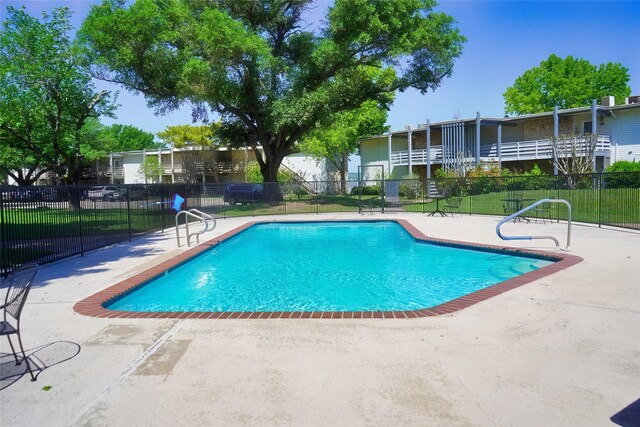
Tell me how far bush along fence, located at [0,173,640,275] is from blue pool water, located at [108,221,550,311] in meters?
3.03

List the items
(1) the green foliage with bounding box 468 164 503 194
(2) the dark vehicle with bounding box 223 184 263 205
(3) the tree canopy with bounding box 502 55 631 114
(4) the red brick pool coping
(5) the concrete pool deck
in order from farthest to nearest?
(3) the tree canopy with bounding box 502 55 631 114, (2) the dark vehicle with bounding box 223 184 263 205, (1) the green foliage with bounding box 468 164 503 194, (4) the red brick pool coping, (5) the concrete pool deck

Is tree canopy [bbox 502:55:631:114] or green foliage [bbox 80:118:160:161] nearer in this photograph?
tree canopy [bbox 502:55:631:114]

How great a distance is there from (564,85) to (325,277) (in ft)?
150

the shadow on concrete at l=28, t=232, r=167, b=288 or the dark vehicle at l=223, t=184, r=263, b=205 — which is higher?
the dark vehicle at l=223, t=184, r=263, b=205

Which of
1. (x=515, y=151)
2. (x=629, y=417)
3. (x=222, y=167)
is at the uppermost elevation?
(x=222, y=167)

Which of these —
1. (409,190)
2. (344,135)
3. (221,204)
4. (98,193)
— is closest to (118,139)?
(344,135)

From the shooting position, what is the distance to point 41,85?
2766cm

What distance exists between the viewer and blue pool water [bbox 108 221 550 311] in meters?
7.98

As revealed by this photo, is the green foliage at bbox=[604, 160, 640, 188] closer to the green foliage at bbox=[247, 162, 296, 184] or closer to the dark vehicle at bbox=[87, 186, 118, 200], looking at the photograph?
the dark vehicle at bbox=[87, 186, 118, 200]

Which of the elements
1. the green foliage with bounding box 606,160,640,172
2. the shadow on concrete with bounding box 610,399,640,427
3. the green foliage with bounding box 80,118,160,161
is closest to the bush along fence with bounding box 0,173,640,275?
the green foliage with bounding box 606,160,640,172

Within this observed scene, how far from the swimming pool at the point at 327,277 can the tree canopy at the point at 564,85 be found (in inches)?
1509

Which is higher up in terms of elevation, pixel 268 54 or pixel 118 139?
pixel 118 139

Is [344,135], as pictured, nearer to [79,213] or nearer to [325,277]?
[79,213]

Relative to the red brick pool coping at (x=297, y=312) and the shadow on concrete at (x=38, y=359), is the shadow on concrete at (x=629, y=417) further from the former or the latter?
the shadow on concrete at (x=38, y=359)
